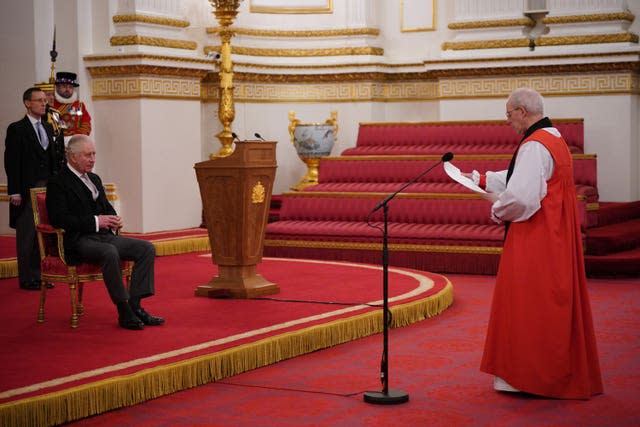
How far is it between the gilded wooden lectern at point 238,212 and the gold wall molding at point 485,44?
5220 millimetres

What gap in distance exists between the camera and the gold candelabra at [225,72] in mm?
10875

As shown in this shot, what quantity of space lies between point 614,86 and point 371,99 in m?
2.70

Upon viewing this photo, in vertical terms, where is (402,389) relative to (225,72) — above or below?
below

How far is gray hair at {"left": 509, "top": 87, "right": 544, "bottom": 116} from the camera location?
491cm

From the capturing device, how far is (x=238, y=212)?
273 inches

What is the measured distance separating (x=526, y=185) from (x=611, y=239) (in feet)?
14.4

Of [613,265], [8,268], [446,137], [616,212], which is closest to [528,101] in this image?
[613,265]

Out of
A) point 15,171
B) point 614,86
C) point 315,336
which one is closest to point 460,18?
point 614,86

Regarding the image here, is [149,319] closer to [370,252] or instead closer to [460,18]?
[370,252]

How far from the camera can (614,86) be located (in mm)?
10984

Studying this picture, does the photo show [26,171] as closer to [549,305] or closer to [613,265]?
[549,305]

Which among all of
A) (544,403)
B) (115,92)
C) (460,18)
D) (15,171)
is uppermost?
(460,18)

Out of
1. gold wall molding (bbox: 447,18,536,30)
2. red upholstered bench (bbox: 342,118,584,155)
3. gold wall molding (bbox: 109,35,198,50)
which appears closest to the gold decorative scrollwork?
red upholstered bench (bbox: 342,118,584,155)

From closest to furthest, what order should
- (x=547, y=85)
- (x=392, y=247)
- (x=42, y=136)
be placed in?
(x=42, y=136) < (x=392, y=247) < (x=547, y=85)
